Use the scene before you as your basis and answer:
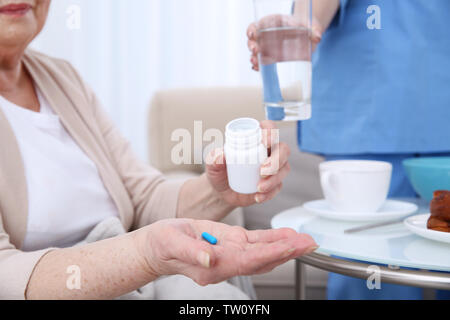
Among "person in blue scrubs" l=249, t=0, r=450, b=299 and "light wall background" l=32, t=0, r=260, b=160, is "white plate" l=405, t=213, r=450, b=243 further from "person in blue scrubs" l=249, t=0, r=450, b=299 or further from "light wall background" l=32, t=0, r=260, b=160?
"light wall background" l=32, t=0, r=260, b=160

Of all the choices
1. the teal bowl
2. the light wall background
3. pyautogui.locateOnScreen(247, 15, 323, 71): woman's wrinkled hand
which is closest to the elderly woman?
pyautogui.locateOnScreen(247, 15, 323, 71): woman's wrinkled hand

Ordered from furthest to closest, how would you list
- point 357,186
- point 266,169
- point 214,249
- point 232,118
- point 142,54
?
1. point 142,54
2. point 232,118
3. point 357,186
4. point 266,169
5. point 214,249

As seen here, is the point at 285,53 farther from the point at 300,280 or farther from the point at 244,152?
the point at 300,280

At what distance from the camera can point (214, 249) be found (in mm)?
387

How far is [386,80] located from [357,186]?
23 centimetres

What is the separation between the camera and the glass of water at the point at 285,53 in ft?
1.63

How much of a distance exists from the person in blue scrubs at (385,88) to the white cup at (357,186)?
15 cm

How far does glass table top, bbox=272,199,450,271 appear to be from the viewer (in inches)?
18.6

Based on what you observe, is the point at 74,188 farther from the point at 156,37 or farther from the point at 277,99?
the point at 156,37

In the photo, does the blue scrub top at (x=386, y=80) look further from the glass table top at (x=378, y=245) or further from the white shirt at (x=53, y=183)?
the white shirt at (x=53, y=183)

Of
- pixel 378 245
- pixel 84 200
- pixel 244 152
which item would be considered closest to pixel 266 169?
pixel 244 152

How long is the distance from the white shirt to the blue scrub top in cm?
41

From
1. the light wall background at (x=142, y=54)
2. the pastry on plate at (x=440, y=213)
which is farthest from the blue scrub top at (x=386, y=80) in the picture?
the light wall background at (x=142, y=54)
